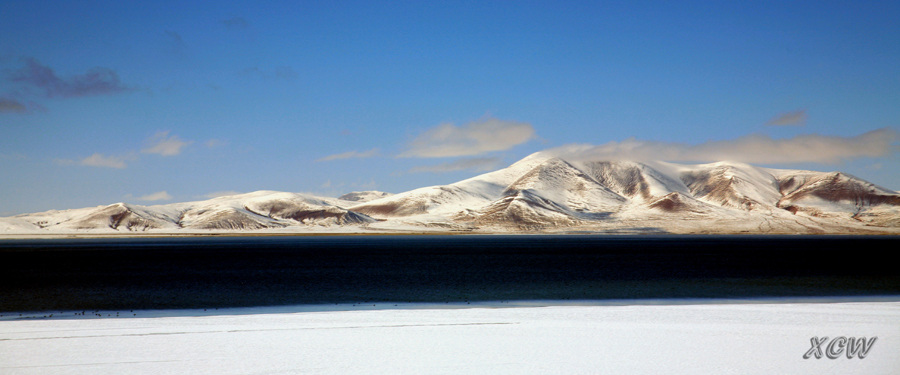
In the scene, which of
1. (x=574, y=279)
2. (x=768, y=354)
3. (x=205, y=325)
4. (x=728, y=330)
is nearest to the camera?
(x=768, y=354)

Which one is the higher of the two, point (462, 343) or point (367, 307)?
point (462, 343)

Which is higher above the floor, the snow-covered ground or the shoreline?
the snow-covered ground

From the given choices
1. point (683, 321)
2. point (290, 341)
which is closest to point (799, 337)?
point (683, 321)

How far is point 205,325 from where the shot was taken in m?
20.9

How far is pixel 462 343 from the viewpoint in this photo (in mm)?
17328

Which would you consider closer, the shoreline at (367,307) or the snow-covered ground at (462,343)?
the snow-covered ground at (462,343)

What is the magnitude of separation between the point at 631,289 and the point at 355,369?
100ft

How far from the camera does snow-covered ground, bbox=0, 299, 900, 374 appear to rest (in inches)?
567

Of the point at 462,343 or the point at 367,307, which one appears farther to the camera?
the point at 367,307

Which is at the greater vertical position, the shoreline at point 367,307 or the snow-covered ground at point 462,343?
the snow-covered ground at point 462,343

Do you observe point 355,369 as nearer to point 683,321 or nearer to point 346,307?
point 683,321

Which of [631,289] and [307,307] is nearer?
[307,307]

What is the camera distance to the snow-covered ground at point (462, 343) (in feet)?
47.3

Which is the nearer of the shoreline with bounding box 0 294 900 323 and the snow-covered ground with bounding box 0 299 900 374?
the snow-covered ground with bounding box 0 299 900 374
